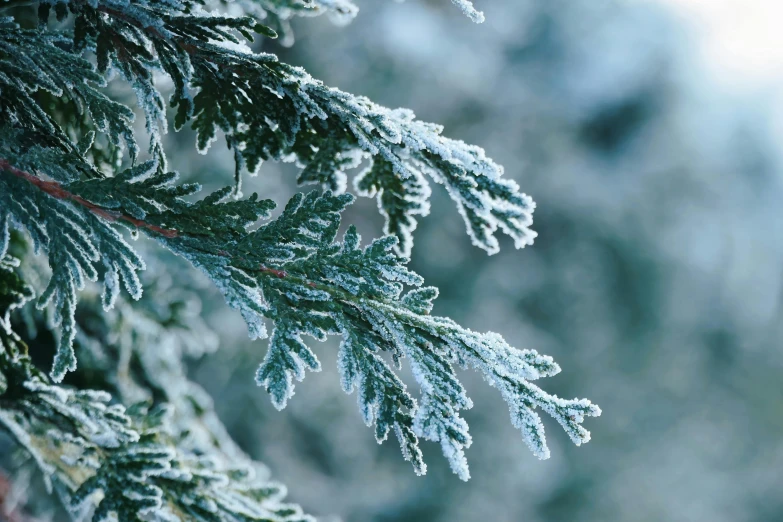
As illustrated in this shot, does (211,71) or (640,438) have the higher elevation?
(640,438)

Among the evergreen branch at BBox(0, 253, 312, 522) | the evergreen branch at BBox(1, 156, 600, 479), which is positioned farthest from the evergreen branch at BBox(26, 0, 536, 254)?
the evergreen branch at BBox(0, 253, 312, 522)

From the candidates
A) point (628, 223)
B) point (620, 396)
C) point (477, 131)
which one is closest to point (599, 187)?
point (628, 223)

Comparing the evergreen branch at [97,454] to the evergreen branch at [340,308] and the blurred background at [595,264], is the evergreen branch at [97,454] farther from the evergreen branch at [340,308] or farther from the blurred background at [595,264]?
the blurred background at [595,264]

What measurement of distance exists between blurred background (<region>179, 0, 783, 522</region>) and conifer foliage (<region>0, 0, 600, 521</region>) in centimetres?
580

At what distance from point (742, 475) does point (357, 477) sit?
8244mm

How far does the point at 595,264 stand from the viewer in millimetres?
11477

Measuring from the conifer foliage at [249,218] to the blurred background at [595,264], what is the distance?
19.0ft

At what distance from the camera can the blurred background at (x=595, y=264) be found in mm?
8688

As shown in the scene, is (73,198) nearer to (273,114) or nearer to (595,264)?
(273,114)

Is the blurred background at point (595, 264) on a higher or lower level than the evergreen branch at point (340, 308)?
higher

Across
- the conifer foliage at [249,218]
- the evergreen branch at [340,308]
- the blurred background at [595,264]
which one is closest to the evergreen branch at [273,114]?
the conifer foliage at [249,218]

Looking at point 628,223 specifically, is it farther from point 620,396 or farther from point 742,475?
point 742,475

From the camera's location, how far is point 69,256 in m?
1.07

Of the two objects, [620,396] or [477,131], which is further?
[620,396]
